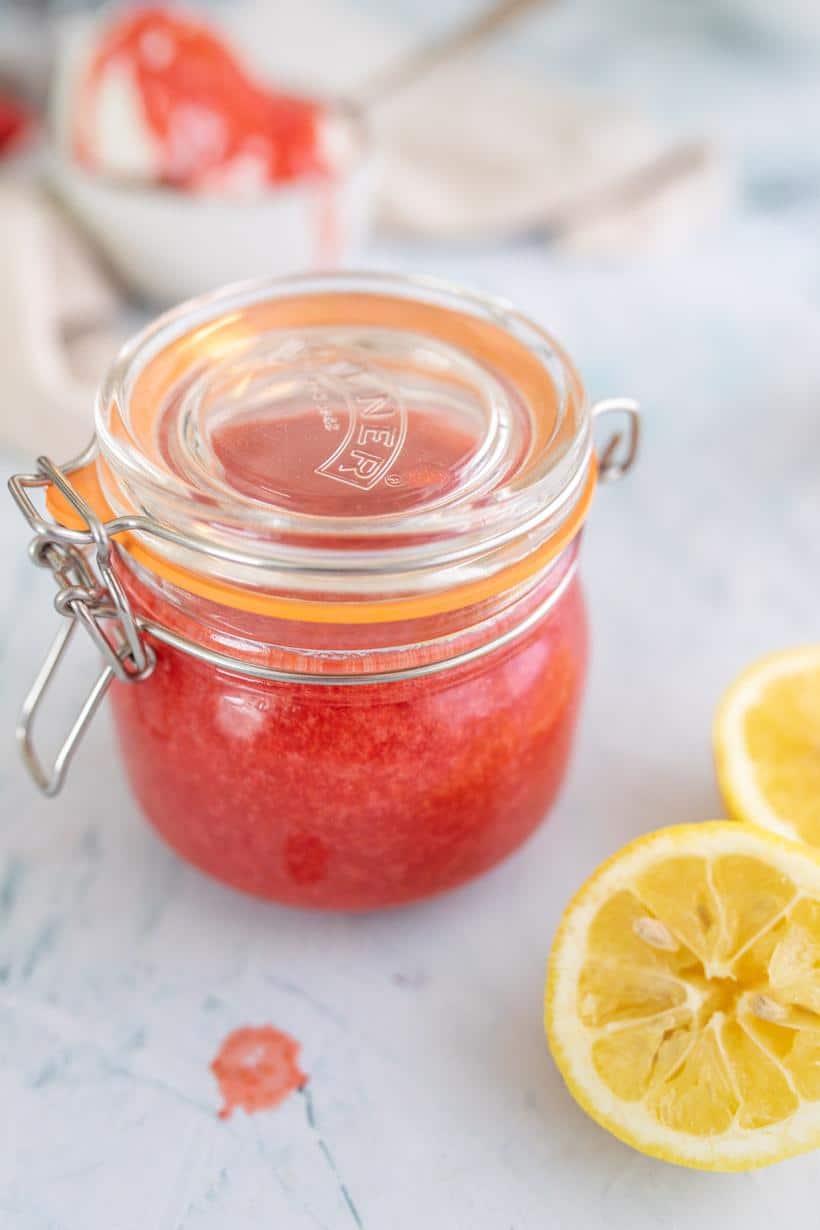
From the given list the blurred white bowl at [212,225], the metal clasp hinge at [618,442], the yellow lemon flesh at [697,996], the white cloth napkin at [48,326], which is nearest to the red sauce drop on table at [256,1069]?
the yellow lemon flesh at [697,996]

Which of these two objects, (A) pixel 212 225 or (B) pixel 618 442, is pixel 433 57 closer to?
(A) pixel 212 225

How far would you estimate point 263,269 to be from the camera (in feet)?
3.90

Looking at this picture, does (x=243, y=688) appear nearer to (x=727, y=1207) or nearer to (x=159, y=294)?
(x=727, y=1207)

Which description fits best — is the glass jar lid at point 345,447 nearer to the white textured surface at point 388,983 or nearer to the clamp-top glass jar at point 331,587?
the clamp-top glass jar at point 331,587

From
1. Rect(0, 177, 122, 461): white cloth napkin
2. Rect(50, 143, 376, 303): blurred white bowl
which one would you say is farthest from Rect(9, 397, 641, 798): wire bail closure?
Rect(50, 143, 376, 303): blurred white bowl

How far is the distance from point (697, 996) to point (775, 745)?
0.19m

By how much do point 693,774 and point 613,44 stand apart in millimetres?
1346

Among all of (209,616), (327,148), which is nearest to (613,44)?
(327,148)

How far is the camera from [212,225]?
3.75 feet

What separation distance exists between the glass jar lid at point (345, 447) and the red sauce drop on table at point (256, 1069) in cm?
26

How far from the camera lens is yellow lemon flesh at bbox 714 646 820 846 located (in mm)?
709

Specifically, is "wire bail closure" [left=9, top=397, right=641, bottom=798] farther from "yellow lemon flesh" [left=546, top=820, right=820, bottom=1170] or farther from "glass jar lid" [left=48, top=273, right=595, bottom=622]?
"yellow lemon flesh" [left=546, top=820, right=820, bottom=1170]

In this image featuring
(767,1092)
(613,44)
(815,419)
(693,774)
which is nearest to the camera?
(767,1092)

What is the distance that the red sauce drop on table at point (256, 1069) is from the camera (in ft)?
Answer: 2.14
